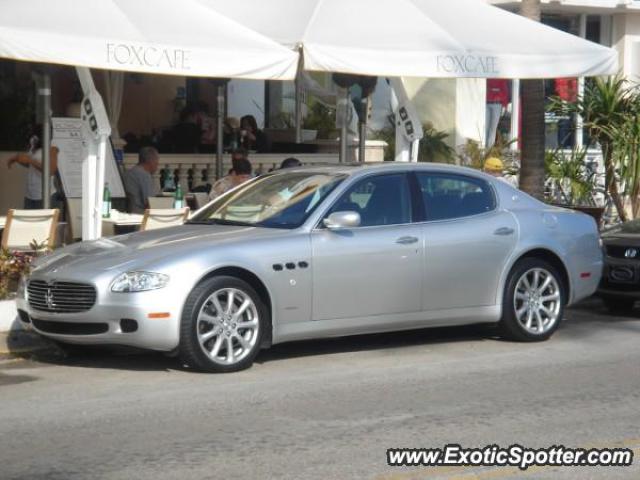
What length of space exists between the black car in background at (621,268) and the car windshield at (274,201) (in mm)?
3820

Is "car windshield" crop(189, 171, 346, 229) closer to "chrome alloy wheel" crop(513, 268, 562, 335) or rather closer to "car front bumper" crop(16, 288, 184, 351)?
"car front bumper" crop(16, 288, 184, 351)

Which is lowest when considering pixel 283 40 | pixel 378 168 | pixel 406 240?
pixel 406 240

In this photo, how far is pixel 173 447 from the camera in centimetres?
732

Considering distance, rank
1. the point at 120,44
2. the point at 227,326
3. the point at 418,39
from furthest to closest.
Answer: the point at 418,39 → the point at 120,44 → the point at 227,326

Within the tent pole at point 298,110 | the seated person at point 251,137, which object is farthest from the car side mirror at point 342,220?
the tent pole at point 298,110

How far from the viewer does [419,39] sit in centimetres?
1391

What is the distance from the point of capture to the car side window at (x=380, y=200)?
1046 cm

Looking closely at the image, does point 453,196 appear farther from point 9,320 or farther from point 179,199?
point 179,199

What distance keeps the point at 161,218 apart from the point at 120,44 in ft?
6.85

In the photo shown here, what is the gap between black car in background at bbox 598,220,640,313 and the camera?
1288 centimetres

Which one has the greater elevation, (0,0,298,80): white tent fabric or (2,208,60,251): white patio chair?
(0,0,298,80): white tent fabric

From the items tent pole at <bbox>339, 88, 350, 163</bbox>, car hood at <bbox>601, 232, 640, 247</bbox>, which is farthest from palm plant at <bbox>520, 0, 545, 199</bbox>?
car hood at <bbox>601, 232, 640, 247</bbox>

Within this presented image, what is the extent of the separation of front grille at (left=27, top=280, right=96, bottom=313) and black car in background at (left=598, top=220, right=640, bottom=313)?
597 cm

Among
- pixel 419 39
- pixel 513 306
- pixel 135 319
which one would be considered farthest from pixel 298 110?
pixel 135 319
